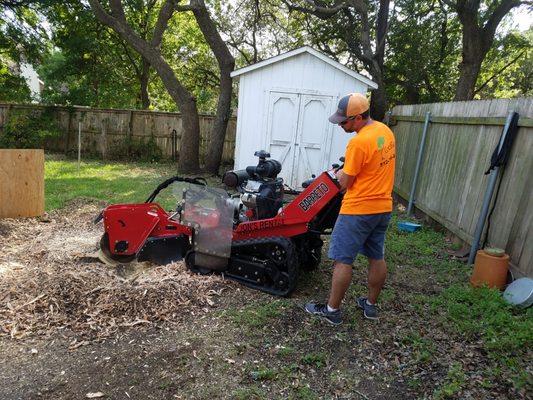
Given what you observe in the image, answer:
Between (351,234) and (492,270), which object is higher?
(351,234)

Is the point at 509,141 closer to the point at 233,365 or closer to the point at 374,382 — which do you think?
the point at 374,382

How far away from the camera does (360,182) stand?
307 centimetres

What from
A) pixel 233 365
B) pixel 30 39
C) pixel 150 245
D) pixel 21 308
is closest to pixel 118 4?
pixel 30 39

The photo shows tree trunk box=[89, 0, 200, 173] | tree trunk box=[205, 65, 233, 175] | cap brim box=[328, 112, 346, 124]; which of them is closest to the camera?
cap brim box=[328, 112, 346, 124]

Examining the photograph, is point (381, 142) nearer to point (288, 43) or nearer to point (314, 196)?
point (314, 196)

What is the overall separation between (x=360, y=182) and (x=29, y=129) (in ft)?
43.3

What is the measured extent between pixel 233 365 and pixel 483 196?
12.3ft

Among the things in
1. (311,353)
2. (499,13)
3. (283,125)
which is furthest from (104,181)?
(499,13)

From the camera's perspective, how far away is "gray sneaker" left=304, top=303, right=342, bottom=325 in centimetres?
333

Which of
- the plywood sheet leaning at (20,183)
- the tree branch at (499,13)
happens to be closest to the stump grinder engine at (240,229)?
the plywood sheet leaning at (20,183)

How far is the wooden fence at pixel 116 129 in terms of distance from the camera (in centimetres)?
1409

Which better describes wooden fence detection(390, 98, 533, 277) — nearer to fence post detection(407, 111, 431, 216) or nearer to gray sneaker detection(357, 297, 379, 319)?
fence post detection(407, 111, 431, 216)

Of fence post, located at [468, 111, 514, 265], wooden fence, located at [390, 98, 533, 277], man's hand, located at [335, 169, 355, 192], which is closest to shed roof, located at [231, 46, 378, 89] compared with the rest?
wooden fence, located at [390, 98, 533, 277]

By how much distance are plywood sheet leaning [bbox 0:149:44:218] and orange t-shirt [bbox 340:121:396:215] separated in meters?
5.00
